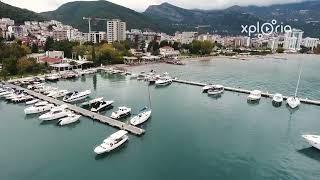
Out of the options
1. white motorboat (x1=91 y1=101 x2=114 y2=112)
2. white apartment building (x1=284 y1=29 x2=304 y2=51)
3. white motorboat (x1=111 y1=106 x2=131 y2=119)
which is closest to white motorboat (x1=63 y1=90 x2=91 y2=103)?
white motorboat (x1=91 y1=101 x2=114 y2=112)

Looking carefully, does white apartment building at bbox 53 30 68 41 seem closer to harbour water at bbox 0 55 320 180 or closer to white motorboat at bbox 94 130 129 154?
harbour water at bbox 0 55 320 180

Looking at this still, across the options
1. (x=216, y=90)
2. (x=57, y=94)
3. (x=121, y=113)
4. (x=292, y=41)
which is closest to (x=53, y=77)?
(x=57, y=94)

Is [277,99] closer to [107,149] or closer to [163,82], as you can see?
[163,82]

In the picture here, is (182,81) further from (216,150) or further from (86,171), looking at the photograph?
(86,171)

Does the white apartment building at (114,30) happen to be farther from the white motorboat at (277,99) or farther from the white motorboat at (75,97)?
the white motorboat at (277,99)

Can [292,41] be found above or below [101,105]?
above

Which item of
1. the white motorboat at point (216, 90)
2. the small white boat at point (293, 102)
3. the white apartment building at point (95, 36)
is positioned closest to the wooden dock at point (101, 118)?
the white motorboat at point (216, 90)
